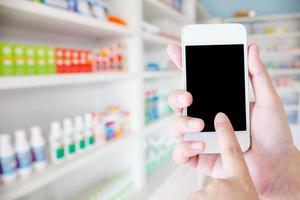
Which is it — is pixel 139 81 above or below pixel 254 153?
above

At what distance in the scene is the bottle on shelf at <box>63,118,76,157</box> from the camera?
3.53 ft

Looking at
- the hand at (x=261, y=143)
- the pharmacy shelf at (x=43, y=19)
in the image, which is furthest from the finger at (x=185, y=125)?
the pharmacy shelf at (x=43, y=19)

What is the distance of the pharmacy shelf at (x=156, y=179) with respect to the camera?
157 centimetres

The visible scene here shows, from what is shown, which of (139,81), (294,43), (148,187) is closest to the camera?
(139,81)

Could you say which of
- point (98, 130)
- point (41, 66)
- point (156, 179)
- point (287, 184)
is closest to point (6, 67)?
point (41, 66)

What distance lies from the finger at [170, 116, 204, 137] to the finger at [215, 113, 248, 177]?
0.19 m

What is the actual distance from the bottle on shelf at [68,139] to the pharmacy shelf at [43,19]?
0.40m

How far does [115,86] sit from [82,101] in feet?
0.71

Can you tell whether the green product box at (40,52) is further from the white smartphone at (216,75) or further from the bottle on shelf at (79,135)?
the white smartphone at (216,75)

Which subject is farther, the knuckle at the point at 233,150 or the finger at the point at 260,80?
the finger at the point at 260,80

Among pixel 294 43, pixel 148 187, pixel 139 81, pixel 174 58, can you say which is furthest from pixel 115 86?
pixel 294 43

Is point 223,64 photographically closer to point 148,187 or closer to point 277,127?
point 277,127

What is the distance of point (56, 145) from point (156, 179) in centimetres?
95

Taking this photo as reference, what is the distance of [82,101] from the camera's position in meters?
1.57
